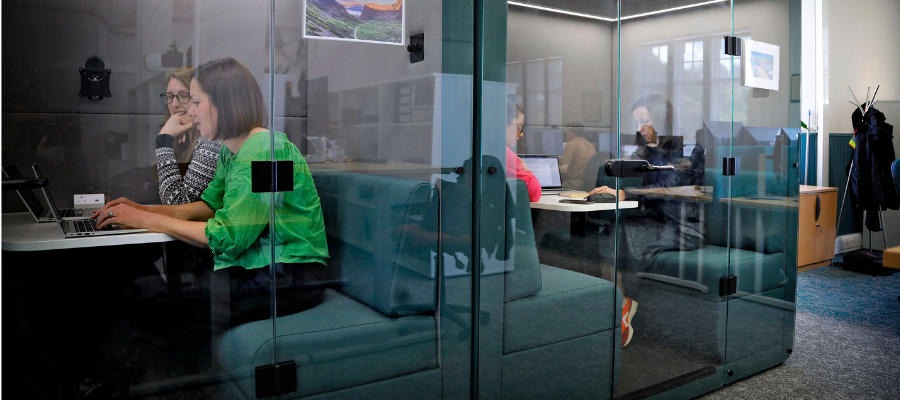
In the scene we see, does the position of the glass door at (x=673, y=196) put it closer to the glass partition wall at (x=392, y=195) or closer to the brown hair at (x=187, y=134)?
the glass partition wall at (x=392, y=195)

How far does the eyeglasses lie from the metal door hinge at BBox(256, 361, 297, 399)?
750 millimetres

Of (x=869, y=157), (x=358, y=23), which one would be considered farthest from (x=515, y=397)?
(x=869, y=157)

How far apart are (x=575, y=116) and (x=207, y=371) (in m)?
1.50

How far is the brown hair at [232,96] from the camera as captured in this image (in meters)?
1.59

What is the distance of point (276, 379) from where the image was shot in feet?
5.71

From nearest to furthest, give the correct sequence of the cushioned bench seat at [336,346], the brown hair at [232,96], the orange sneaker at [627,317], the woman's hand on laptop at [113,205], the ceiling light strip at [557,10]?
the woman's hand on laptop at [113,205]
the brown hair at [232,96]
the cushioned bench seat at [336,346]
the ceiling light strip at [557,10]
the orange sneaker at [627,317]

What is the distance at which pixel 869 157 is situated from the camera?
6.09 m

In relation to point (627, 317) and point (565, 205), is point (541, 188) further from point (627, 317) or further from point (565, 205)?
point (627, 317)

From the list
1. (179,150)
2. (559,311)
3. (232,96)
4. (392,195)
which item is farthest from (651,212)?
(179,150)

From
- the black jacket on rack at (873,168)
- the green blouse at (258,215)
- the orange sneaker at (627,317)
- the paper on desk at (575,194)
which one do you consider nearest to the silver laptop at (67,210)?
the green blouse at (258,215)

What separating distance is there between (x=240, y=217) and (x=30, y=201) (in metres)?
0.47

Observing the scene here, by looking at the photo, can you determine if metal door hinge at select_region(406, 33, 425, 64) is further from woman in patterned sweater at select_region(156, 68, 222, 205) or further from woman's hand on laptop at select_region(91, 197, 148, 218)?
woman's hand on laptop at select_region(91, 197, 148, 218)

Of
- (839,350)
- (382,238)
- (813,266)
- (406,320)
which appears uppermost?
(382,238)

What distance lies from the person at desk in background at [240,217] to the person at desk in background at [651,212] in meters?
1.16
